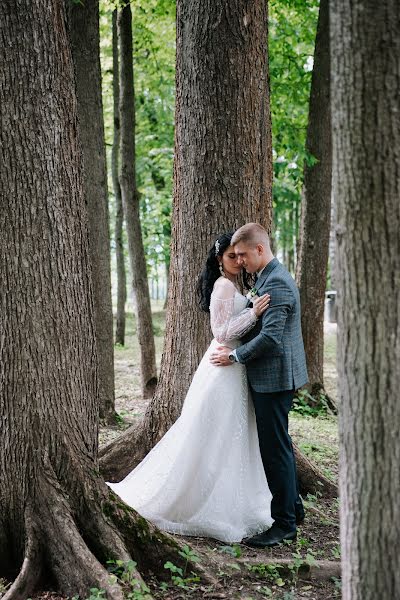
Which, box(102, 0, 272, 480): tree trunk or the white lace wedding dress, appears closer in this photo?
the white lace wedding dress

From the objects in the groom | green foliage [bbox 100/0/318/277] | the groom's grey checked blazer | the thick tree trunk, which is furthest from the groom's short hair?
green foliage [bbox 100/0/318/277]

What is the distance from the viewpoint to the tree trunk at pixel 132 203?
10914 mm

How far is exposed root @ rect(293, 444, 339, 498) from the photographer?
6.44 metres

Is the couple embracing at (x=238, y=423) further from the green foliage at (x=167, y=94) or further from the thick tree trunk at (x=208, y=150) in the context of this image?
the green foliage at (x=167, y=94)

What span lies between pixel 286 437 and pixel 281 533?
751mm

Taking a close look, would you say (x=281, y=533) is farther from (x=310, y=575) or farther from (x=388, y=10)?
(x=388, y=10)

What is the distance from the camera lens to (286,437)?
534cm

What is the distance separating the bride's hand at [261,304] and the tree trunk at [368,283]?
2189 mm

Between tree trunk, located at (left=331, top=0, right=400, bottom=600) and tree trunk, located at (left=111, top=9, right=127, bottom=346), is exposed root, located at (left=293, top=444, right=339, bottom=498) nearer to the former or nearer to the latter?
tree trunk, located at (left=331, top=0, right=400, bottom=600)

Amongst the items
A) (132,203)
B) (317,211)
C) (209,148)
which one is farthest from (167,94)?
(209,148)

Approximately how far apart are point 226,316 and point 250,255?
0.55 metres

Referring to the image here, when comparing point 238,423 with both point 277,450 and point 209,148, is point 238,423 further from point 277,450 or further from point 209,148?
point 209,148

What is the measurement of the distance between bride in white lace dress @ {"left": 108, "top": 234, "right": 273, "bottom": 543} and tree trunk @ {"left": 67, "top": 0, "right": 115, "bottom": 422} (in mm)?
2815

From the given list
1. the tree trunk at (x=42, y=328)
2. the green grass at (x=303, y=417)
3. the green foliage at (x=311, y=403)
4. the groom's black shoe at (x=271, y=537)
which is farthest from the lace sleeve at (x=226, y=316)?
the green foliage at (x=311, y=403)
